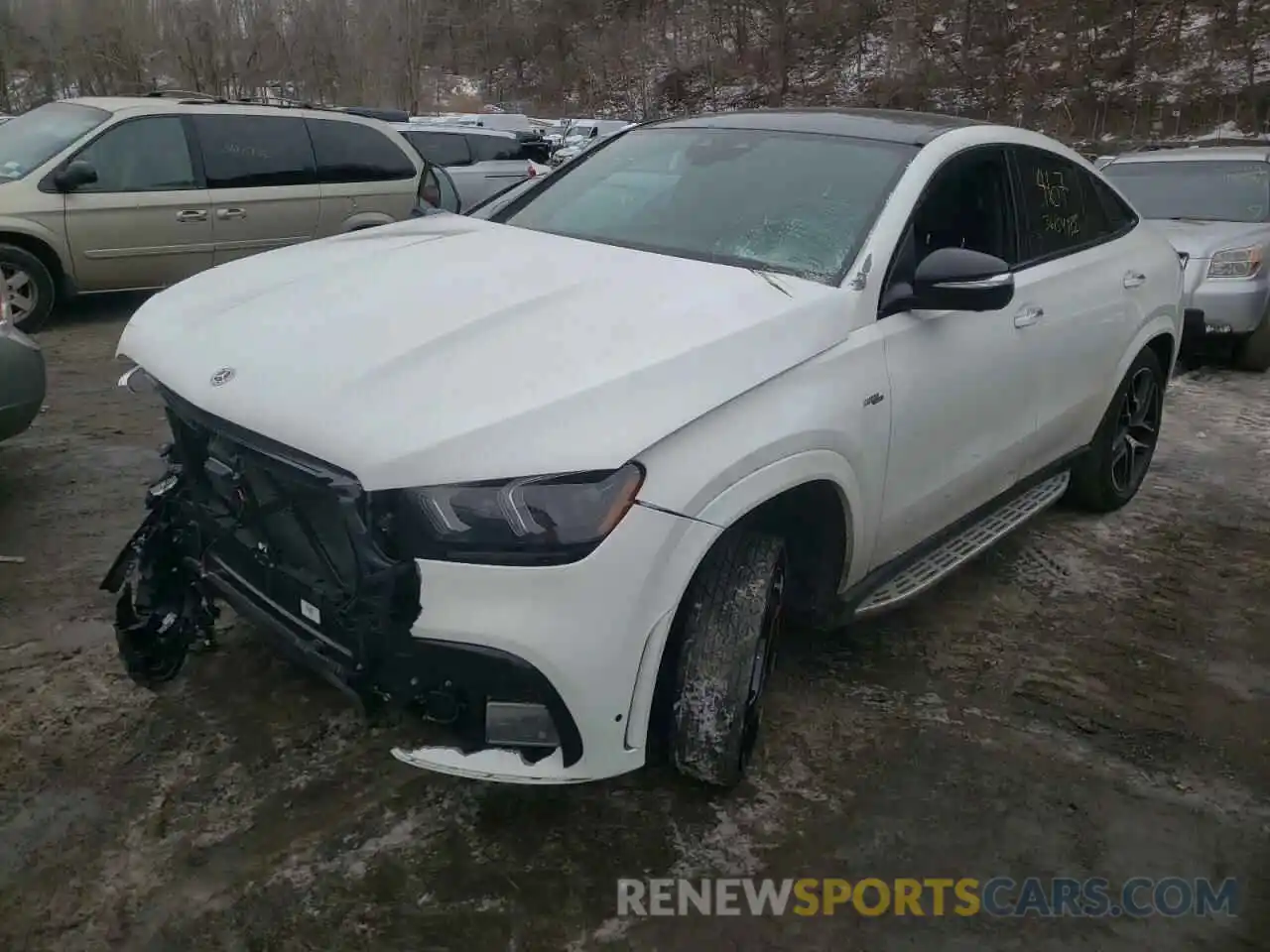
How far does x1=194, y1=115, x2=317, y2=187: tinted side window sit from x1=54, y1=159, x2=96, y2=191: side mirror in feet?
2.97

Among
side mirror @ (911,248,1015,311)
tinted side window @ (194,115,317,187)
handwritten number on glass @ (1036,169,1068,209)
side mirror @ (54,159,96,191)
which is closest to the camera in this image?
side mirror @ (911,248,1015,311)

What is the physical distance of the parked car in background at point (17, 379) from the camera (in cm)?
438

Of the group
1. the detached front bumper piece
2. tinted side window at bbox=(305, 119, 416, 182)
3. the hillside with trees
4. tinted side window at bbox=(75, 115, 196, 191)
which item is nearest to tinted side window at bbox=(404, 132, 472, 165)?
tinted side window at bbox=(305, 119, 416, 182)

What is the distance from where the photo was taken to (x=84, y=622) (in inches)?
140

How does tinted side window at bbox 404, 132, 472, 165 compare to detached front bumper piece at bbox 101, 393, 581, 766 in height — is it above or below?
above

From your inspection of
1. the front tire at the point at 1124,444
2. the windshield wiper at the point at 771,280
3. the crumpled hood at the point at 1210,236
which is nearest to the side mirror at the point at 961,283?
the windshield wiper at the point at 771,280

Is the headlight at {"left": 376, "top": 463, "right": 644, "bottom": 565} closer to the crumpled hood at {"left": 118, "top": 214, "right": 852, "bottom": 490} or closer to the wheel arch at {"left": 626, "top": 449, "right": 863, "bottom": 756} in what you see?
the crumpled hood at {"left": 118, "top": 214, "right": 852, "bottom": 490}

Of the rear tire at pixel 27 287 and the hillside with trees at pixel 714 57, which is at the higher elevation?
the hillside with trees at pixel 714 57

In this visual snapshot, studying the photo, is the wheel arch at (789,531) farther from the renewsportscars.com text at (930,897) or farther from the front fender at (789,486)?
the renewsportscars.com text at (930,897)

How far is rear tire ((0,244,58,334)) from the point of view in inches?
292

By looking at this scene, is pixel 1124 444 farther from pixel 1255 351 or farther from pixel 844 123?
pixel 1255 351

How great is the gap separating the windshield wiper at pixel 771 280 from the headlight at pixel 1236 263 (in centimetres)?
623

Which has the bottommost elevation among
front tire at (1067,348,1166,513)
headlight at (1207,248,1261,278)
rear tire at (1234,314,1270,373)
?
rear tire at (1234,314,1270,373)

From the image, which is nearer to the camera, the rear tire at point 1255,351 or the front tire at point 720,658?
the front tire at point 720,658
